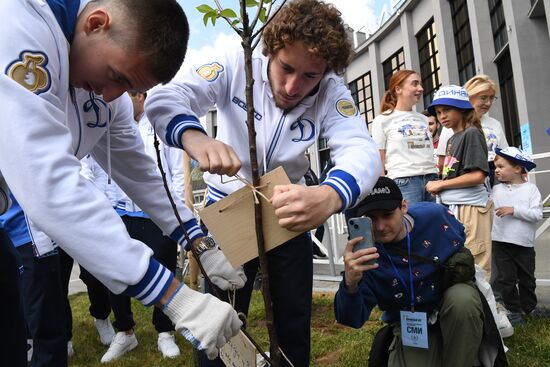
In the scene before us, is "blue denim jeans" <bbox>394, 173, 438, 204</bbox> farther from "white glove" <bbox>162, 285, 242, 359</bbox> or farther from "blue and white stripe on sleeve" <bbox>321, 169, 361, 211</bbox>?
"white glove" <bbox>162, 285, 242, 359</bbox>

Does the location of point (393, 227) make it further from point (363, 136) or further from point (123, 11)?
point (123, 11)

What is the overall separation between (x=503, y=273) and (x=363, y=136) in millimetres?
2691

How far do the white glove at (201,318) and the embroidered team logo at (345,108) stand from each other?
97 centimetres

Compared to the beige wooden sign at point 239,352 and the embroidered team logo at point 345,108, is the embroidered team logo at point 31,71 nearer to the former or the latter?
the beige wooden sign at point 239,352

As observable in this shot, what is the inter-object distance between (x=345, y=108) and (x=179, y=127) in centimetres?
66

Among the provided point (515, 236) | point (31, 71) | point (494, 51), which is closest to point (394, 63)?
point (494, 51)

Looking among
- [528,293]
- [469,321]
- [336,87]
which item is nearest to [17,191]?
[336,87]

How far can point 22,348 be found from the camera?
1558 mm

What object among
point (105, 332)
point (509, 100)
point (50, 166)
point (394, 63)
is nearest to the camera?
point (50, 166)

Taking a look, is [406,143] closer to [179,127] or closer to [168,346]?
[168,346]

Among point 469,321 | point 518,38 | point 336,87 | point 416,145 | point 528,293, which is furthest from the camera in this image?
point 518,38

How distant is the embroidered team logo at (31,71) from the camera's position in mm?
1101

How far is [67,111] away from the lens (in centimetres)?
148

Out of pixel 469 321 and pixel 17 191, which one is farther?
pixel 469 321
